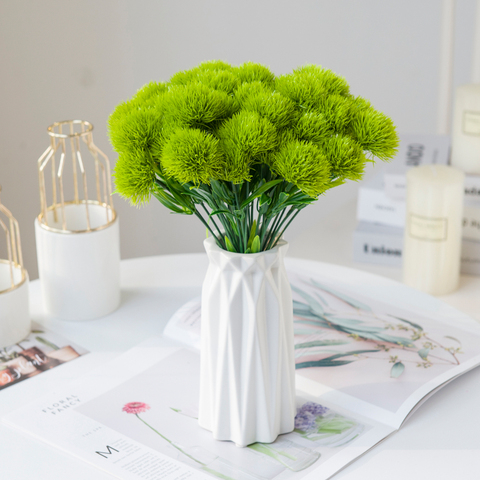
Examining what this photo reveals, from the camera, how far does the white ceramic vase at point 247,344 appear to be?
1.74 feet

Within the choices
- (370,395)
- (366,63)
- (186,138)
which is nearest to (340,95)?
(186,138)

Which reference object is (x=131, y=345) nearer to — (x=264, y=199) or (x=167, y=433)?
(x=167, y=433)

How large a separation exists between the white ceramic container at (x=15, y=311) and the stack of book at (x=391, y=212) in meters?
0.62

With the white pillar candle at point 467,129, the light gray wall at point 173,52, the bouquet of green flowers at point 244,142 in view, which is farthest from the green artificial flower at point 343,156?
the light gray wall at point 173,52

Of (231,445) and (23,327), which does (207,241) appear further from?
(23,327)

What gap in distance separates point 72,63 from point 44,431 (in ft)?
3.90

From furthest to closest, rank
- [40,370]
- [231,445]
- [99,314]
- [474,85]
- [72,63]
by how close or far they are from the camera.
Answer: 1. [72,63]
2. [474,85]
3. [99,314]
4. [40,370]
5. [231,445]

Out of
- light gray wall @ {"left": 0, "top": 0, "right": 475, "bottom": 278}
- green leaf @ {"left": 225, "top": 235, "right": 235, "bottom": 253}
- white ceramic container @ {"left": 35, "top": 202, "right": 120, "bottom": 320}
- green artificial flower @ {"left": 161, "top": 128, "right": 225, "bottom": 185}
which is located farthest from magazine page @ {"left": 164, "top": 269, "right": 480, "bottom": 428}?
light gray wall @ {"left": 0, "top": 0, "right": 475, "bottom": 278}

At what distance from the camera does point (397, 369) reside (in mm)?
684

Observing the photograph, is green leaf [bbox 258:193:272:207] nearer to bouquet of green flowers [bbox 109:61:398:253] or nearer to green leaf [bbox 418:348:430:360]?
bouquet of green flowers [bbox 109:61:398:253]

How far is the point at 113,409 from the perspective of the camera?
0.63 metres

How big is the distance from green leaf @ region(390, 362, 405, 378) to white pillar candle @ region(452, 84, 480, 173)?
1.68 feet

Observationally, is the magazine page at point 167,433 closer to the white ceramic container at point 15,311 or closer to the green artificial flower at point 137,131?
the white ceramic container at point 15,311

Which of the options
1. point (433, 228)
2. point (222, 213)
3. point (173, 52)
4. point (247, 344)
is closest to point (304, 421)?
point (247, 344)
